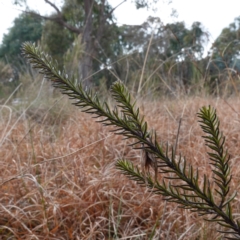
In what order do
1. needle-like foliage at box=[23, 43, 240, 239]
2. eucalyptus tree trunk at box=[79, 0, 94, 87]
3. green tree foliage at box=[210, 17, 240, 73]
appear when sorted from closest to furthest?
1. needle-like foliage at box=[23, 43, 240, 239]
2. green tree foliage at box=[210, 17, 240, 73]
3. eucalyptus tree trunk at box=[79, 0, 94, 87]

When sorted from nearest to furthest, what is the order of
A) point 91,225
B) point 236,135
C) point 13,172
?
1. point 91,225
2. point 13,172
3. point 236,135

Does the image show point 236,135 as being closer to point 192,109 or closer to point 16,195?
point 192,109

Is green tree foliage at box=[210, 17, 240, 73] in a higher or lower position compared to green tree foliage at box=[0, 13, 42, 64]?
lower

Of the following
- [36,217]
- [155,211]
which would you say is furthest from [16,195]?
[155,211]

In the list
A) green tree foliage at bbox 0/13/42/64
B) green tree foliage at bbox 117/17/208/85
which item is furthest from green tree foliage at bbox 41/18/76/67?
green tree foliage at bbox 0/13/42/64

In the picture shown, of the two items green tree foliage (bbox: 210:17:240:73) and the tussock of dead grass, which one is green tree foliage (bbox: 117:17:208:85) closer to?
green tree foliage (bbox: 210:17:240:73)

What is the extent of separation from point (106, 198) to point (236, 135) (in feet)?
2.90

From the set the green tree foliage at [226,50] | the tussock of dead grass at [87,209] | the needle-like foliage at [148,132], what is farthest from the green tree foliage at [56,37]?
the needle-like foliage at [148,132]

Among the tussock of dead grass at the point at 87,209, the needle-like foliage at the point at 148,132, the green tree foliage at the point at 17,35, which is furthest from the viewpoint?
the green tree foliage at the point at 17,35

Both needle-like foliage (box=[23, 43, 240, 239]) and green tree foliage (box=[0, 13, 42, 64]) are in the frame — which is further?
green tree foliage (box=[0, 13, 42, 64])

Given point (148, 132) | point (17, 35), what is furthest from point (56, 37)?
point (148, 132)

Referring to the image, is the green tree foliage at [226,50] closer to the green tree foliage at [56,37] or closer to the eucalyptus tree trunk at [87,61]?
the eucalyptus tree trunk at [87,61]

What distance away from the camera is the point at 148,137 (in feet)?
0.89

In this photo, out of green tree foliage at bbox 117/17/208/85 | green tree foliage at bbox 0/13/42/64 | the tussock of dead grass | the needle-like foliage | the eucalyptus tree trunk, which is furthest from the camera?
green tree foliage at bbox 0/13/42/64
